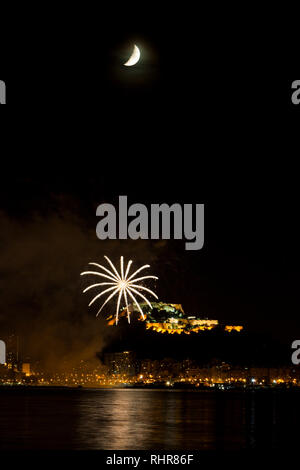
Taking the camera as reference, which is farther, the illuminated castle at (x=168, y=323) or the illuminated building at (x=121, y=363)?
the illuminated castle at (x=168, y=323)

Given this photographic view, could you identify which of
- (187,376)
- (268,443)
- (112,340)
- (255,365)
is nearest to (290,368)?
(255,365)

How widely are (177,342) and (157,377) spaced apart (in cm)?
1357

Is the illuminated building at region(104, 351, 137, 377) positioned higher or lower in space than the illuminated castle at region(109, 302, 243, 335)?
lower

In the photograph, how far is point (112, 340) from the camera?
192375 millimetres

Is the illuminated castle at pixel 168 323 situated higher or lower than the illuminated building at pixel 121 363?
higher

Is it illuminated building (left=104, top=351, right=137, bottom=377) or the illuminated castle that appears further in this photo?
the illuminated castle

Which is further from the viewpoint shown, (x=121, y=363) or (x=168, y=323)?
(x=168, y=323)

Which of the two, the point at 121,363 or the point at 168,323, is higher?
the point at 168,323
